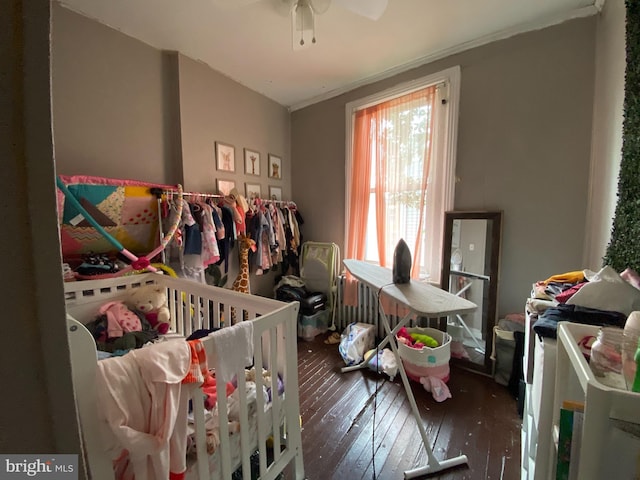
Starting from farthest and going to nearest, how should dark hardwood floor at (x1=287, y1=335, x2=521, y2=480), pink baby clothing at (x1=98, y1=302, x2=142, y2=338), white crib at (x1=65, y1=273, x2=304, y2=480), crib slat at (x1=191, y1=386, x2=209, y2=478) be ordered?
pink baby clothing at (x1=98, y1=302, x2=142, y2=338) → dark hardwood floor at (x1=287, y1=335, x2=521, y2=480) → crib slat at (x1=191, y1=386, x2=209, y2=478) → white crib at (x1=65, y1=273, x2=304, y2=480)

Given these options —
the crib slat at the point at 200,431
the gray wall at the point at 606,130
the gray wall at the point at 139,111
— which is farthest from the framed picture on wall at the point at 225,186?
the gray wall at the point at 606,130

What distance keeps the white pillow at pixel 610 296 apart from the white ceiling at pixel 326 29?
1821 mm

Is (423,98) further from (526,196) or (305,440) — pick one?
(305,440)

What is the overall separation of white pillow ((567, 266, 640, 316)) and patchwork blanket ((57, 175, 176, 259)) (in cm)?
251

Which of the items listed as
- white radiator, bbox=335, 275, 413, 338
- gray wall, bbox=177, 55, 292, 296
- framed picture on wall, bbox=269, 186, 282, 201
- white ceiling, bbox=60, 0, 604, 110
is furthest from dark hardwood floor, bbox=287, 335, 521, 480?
white ceiling, bbox=60, 0, 604, 110

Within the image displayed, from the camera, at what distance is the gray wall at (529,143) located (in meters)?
1.73

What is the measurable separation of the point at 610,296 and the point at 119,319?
234 centimetres

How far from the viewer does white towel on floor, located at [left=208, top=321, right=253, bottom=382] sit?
0.86 meters

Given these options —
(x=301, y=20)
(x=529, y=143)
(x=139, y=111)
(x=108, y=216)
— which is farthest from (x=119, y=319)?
(x=529, y=143)

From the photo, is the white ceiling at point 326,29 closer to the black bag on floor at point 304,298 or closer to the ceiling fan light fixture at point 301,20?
the ceiling fan light fixture at point 301,20

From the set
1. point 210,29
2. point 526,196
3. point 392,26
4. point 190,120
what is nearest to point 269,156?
point 190,120

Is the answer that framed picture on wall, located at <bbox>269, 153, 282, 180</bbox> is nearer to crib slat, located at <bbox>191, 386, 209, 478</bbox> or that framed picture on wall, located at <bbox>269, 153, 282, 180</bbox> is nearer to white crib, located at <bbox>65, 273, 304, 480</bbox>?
white crib, located at <bbox>65, 273, 304, 480</bbox>

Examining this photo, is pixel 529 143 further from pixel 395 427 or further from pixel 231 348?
pixel 231 348

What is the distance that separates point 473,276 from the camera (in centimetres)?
212
